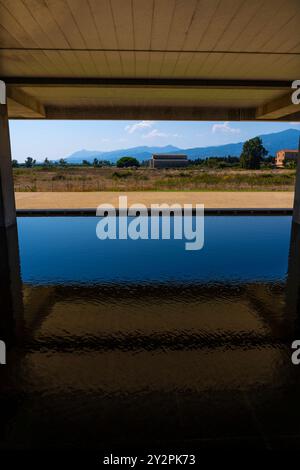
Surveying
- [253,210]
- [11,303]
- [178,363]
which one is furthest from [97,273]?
[253,210]

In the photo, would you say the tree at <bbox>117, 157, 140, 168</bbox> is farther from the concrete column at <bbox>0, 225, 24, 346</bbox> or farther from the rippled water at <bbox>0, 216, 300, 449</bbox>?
the rippled water at <bbox>0, 216, 300, 449</bbox>

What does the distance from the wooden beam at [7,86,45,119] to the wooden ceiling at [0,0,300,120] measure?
0.23 ft

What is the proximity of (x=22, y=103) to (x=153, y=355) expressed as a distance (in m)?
11.8

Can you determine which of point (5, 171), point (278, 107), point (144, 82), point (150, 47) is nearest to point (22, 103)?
point (5, 171)

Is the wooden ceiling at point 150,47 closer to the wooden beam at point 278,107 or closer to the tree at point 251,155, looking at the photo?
the wooden beam at point 278,107

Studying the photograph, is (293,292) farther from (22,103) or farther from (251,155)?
(251,155)

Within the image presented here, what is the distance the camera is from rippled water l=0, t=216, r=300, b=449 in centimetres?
278

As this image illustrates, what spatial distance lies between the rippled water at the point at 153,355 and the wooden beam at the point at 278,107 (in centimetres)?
738

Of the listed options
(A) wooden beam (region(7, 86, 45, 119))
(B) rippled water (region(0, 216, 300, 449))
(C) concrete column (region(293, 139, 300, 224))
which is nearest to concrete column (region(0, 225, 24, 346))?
(B) rippled water (region(0, 216, 300, 449))

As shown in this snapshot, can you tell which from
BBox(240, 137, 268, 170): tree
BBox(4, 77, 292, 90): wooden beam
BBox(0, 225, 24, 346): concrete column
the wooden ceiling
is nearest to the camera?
BBox(0, 225, 24, 346): concrete column

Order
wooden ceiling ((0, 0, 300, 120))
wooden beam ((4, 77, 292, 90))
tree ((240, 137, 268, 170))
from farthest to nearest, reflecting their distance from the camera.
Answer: tree ((240, 137, 268, 170)) < wooden beam ((4, 77, 292, 90)) < wooden ceiling ((0, 0, 300, 120))

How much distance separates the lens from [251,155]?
6069cm

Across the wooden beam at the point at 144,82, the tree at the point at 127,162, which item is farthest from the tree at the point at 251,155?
the wooden beam at the point at 144,82

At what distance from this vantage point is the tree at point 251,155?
57700mm
